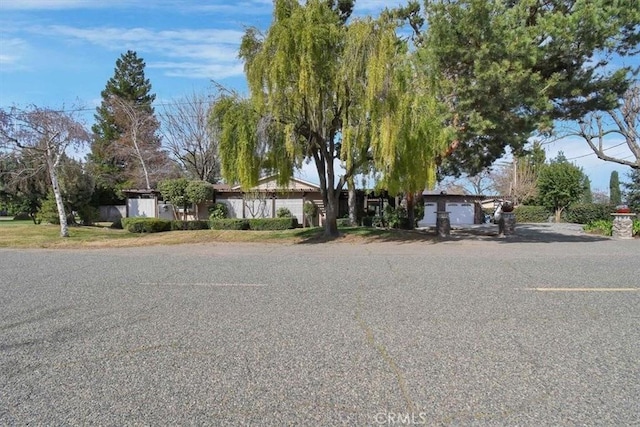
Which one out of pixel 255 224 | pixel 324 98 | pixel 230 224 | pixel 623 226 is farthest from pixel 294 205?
pixel 623 226

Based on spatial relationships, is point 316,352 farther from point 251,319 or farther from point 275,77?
point 275,77

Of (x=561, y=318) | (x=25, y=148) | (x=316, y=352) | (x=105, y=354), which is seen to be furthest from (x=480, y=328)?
(x=25, y=148)

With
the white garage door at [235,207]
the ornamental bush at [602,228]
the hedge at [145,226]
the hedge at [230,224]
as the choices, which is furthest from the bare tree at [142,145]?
the ornamental bush at [602,228]

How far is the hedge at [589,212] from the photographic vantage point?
1459 inches

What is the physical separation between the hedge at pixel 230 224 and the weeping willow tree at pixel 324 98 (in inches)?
367

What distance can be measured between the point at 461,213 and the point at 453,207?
885 millimetres

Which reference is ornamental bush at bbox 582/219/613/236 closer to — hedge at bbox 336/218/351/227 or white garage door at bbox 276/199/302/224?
hedge at bbox 336/218/351/227

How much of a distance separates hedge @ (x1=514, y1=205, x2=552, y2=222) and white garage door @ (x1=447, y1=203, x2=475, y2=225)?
7041mm

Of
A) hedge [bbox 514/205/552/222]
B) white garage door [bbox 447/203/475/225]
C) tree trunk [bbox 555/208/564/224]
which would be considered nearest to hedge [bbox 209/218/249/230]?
white garage door [bbox 447/203/475/225]

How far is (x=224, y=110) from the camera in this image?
16.5 meters

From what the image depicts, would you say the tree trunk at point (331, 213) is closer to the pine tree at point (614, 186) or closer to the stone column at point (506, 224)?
the stone column at point (506, 224)

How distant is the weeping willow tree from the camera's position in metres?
15.5

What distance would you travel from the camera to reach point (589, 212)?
37.6m

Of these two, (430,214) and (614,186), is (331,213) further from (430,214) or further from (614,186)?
(614,186)
